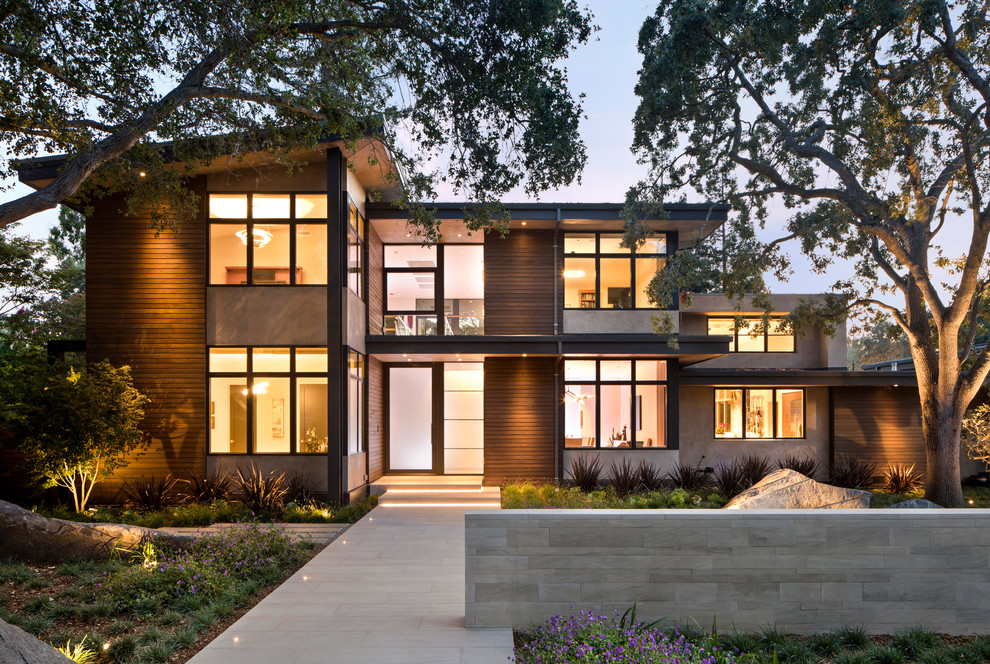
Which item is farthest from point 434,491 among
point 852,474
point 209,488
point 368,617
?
point 852,474

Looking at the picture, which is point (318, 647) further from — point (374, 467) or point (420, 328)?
point (420, 328)

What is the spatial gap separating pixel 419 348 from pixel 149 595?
761cm

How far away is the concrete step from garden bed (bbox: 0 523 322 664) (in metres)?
4.78

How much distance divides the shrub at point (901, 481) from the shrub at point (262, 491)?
41.0 feet

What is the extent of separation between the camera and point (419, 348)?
12.8 m

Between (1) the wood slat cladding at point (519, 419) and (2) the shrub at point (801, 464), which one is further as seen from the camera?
(2) the shrub at point (801, 464)

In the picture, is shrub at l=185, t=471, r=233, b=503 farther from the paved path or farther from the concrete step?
the concrete step

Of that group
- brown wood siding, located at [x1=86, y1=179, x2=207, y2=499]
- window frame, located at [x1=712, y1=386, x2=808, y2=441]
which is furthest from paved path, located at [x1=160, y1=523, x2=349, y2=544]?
window frame, located at [x1=712, y1=386, x2=808, y2=441]

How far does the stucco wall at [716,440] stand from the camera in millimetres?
15938

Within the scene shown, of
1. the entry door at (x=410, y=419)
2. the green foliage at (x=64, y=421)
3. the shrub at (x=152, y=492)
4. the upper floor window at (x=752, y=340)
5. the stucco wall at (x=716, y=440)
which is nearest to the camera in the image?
the green foliage at (x=64, y=421)

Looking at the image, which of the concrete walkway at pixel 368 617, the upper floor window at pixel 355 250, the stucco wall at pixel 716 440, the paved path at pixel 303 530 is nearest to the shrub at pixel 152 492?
Answer: the paved path at pixel 303 530

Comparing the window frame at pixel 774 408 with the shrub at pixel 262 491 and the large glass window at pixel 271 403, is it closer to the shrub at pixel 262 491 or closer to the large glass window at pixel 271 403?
the large glass window at pixel 271 403

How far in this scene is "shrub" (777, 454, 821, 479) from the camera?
48.2 feet

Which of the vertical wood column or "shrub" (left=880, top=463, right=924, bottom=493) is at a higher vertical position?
the vertical wood column
